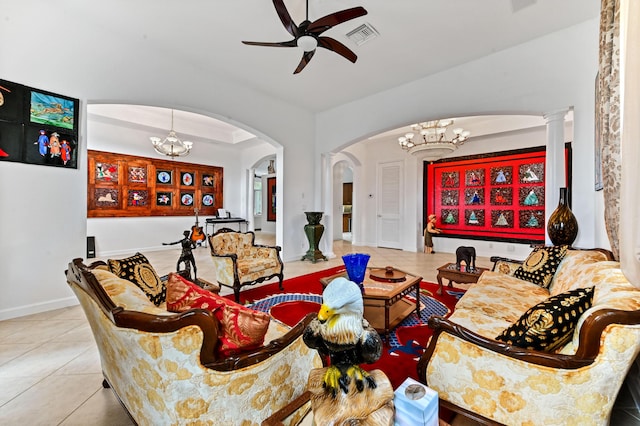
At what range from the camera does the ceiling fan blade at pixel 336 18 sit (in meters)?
2.30

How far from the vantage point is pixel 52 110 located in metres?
2.82

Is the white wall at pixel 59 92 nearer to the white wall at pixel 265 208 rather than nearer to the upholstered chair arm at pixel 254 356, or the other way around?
the upholstered chair arm at pixel 254 356

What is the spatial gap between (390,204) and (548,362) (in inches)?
246

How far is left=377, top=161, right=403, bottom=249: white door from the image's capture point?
22.7 feet

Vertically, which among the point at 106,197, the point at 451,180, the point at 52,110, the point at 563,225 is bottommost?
Answer: the point at 563,225

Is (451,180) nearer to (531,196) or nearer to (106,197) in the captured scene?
(531,196)

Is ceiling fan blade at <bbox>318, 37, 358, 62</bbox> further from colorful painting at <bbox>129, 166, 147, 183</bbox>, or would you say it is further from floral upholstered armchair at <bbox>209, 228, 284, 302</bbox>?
colorful painting at <bbox>129, 166, 147, 183</bbox>

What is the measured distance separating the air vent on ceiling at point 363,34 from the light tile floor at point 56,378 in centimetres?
362

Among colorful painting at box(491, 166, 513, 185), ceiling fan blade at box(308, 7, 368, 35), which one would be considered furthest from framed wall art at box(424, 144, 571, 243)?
ceiling fan blade at box(308, 7, 368, 35)

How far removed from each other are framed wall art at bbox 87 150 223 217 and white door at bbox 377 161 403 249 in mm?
4714

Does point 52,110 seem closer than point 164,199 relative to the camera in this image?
Yes

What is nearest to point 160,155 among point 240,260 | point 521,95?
point 240,260

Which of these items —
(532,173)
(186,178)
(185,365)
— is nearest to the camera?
(185,365)

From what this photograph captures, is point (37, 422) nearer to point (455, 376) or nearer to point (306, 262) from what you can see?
point (455, 376)
